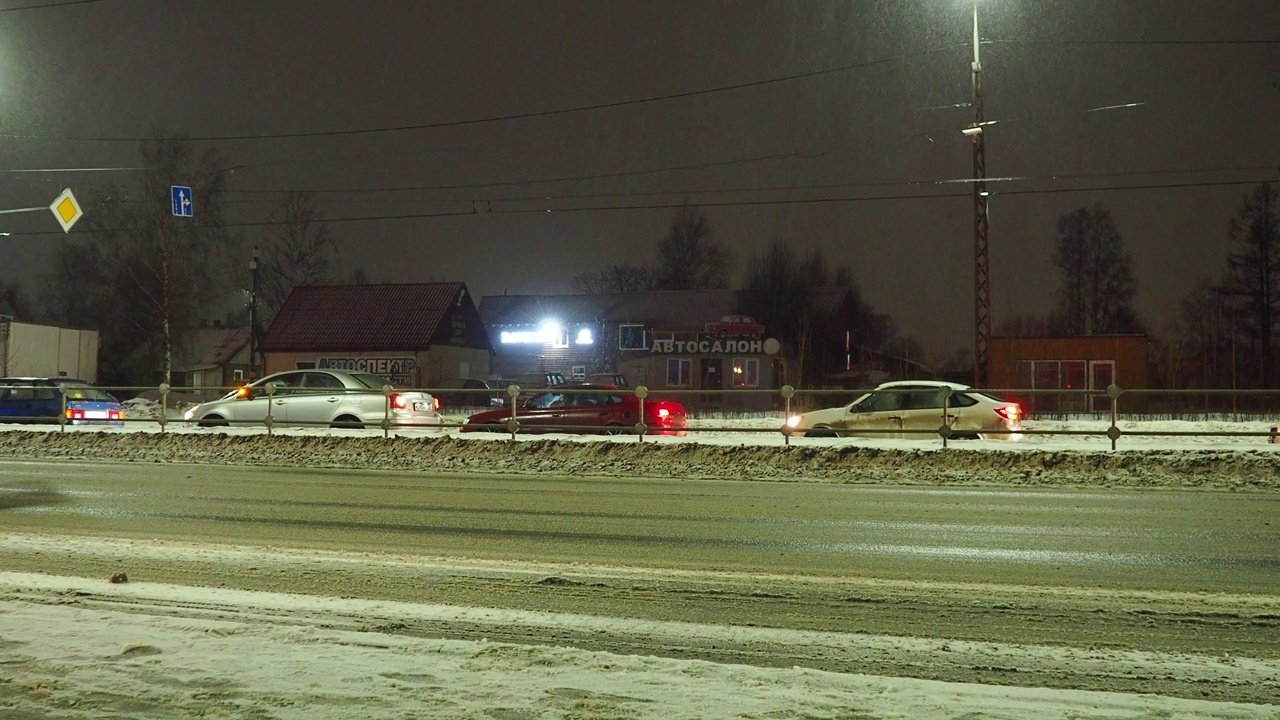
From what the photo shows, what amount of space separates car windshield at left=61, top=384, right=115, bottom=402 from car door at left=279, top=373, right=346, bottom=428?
5559mm

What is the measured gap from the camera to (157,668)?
5.17m

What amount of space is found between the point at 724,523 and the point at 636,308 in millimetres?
63017

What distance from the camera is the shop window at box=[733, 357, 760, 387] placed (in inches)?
2427

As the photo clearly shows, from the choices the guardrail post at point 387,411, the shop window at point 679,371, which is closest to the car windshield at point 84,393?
the guardrail post at point 387,411

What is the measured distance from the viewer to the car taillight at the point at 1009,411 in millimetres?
19344

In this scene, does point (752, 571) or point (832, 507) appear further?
point (832, 507)

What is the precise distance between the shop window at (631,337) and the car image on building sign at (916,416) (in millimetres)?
45953

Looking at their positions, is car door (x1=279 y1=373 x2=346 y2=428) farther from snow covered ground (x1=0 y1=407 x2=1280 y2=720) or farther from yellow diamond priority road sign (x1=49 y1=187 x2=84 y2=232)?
snow covered ground (x1=0 y1=407 x2=1280 y2=720)

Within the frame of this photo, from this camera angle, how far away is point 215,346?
88500 millimetres

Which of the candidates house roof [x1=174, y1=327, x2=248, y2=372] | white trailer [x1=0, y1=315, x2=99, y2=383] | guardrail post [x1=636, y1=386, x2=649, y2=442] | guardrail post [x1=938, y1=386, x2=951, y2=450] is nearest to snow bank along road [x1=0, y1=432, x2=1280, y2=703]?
guardrail post [x1=938, y1=386, x2=951, y2=450]

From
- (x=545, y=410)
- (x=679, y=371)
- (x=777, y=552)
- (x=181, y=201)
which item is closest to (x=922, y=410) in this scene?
(x=545, y=410)

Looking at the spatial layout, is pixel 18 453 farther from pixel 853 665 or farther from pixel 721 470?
pixel 853 665

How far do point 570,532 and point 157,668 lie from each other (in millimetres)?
5473

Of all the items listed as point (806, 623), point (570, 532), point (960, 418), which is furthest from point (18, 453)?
point (806, 623)
